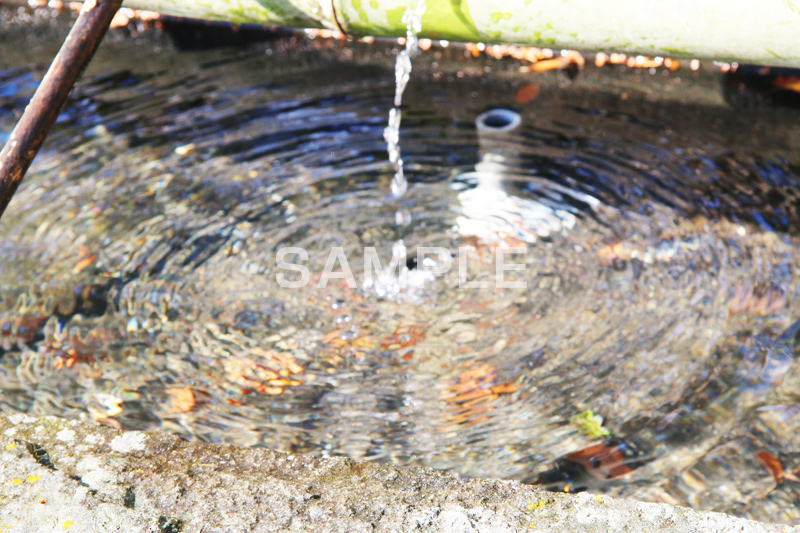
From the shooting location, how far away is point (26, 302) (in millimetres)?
2566

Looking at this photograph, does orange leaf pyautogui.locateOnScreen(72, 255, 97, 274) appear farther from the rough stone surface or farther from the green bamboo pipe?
the rough stone surface

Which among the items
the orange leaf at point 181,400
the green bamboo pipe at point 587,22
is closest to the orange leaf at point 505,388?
the orange leaf at point 181,400

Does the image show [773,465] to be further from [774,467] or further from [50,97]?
[50,97]

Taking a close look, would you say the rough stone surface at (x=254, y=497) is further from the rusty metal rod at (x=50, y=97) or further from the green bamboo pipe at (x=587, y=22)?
the green bamboo pipe at (x=587, y=22)

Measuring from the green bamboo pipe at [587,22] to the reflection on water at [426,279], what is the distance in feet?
3.01

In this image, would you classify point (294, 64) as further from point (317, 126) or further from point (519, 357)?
point (519, 357)

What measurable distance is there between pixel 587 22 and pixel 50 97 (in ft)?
4.95

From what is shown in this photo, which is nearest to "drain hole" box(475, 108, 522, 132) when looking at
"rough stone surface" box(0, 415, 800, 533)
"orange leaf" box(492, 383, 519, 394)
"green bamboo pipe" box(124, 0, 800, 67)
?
"green bamboo pipe" box(124, 0, 800, 67)

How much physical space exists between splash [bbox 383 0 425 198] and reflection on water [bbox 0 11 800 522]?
0.06m

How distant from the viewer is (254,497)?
1438 millimetres

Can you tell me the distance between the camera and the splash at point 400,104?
2145 millimetres

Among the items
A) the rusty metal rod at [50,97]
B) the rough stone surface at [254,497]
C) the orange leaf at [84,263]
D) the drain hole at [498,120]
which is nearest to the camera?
the rough stone surface at [254,497]

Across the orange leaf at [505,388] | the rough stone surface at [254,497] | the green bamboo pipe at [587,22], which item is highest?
the green bamboo pipe at [587,22]

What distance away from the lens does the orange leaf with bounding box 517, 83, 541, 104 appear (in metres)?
3.76
